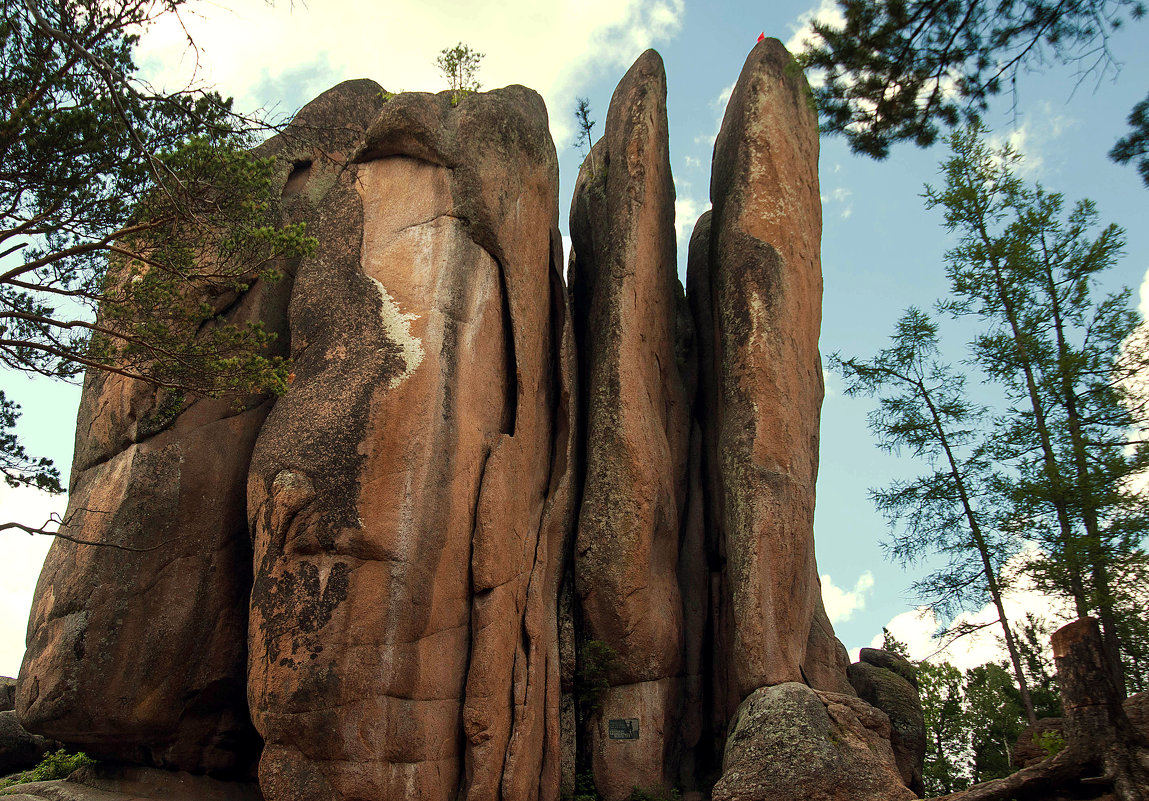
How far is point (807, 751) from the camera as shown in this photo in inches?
412

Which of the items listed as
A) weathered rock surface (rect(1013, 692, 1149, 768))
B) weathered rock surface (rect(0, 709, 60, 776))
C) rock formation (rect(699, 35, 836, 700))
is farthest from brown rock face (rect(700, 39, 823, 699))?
weathered rock surface (rect(0, 709, 60, 776))

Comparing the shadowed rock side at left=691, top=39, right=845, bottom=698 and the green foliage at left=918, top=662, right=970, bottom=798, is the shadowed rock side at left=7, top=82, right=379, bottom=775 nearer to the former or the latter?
the shadowed rock side at left=691, top=39, right=845, bottom=698

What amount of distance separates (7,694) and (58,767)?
6.24 m

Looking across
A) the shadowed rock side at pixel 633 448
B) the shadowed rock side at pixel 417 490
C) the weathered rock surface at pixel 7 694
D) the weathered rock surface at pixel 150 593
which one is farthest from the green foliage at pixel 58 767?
the shadowed rock side at pixel 633 448

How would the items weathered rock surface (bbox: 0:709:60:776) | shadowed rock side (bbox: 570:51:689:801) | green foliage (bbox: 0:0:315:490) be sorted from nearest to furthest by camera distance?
green foliage (bbox: 0:0:315:490) → shadowed rock side (bbox: 570:51:689:801) → weathered rock surface (bbox: 0:709:60:776)

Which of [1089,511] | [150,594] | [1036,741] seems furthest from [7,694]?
[1089,511]

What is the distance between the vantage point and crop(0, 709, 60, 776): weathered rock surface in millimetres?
14023

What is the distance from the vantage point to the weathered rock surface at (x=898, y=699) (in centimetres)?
1381

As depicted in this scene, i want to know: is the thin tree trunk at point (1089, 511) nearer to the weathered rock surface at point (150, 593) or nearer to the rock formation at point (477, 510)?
the rock formation at point (477, 510)

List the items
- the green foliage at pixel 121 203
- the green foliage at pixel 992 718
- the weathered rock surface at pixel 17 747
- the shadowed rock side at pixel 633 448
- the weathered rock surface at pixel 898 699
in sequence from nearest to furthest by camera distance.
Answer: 1. the green foliage at pixel 121 203
2. the shadowed rock side at pixel 633 448
3. the weathered rock surface at pixel 898 699
4. the weathered rock surface at pixel 17 747
5. the green foliage at pixel 992 718

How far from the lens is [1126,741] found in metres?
7.09

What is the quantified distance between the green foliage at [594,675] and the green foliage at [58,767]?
21.1 feet

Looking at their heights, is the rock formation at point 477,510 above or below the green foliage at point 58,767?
above

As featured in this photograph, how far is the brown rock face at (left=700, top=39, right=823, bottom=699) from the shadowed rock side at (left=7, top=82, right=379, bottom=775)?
22.1 ft
